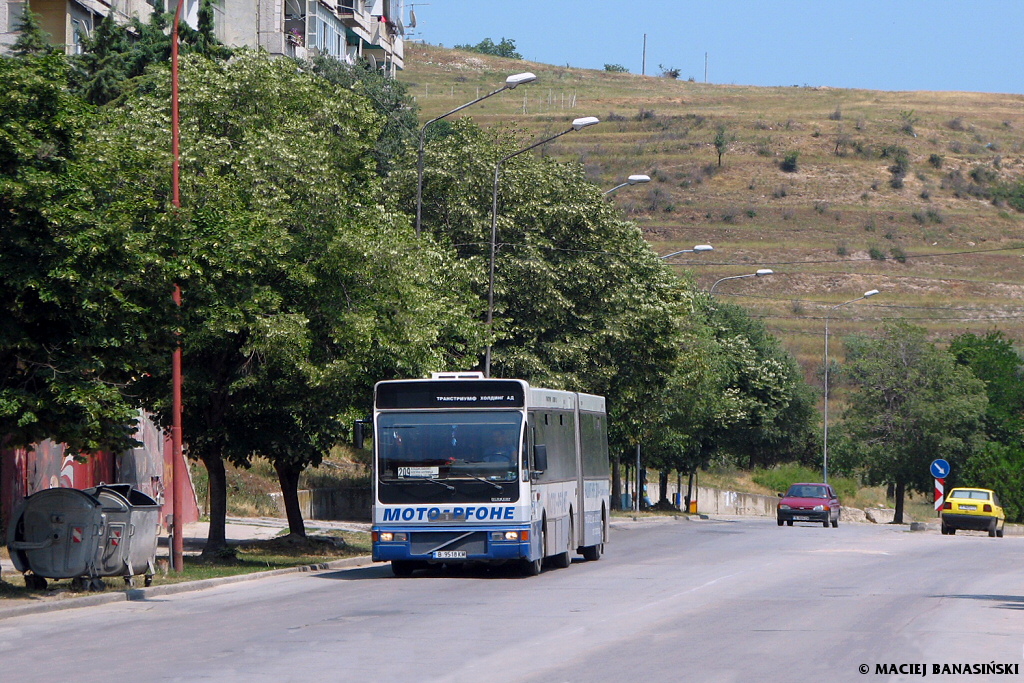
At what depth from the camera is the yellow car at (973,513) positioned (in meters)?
44.4

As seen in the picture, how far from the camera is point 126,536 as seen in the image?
58.7 ft

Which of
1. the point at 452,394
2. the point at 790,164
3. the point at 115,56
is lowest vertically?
the point at 452,394

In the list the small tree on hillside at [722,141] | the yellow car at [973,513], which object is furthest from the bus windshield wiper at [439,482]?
the small tree on hillside at [722,141]

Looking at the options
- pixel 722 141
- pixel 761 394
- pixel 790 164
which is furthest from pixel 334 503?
pixel 790 164

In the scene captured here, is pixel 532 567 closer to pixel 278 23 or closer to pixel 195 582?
pixel 195 582

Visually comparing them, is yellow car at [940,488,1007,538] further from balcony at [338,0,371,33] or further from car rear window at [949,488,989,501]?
balcony at [338,0,371,33]

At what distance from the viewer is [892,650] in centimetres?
1238

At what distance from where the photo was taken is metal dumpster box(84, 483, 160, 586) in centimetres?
1778

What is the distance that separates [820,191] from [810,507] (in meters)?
86.2

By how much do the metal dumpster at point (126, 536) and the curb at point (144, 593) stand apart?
0.36m

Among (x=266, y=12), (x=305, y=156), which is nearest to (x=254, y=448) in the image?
(x=305, y=156)

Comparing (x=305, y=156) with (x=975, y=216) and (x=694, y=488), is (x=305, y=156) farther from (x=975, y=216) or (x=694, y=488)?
(x=975, y=216)

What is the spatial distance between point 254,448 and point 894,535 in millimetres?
24524

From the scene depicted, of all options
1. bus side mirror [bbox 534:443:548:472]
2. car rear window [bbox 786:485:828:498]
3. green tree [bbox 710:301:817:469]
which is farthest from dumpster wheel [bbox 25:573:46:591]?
green tree [bbox 710:301:817:469]
